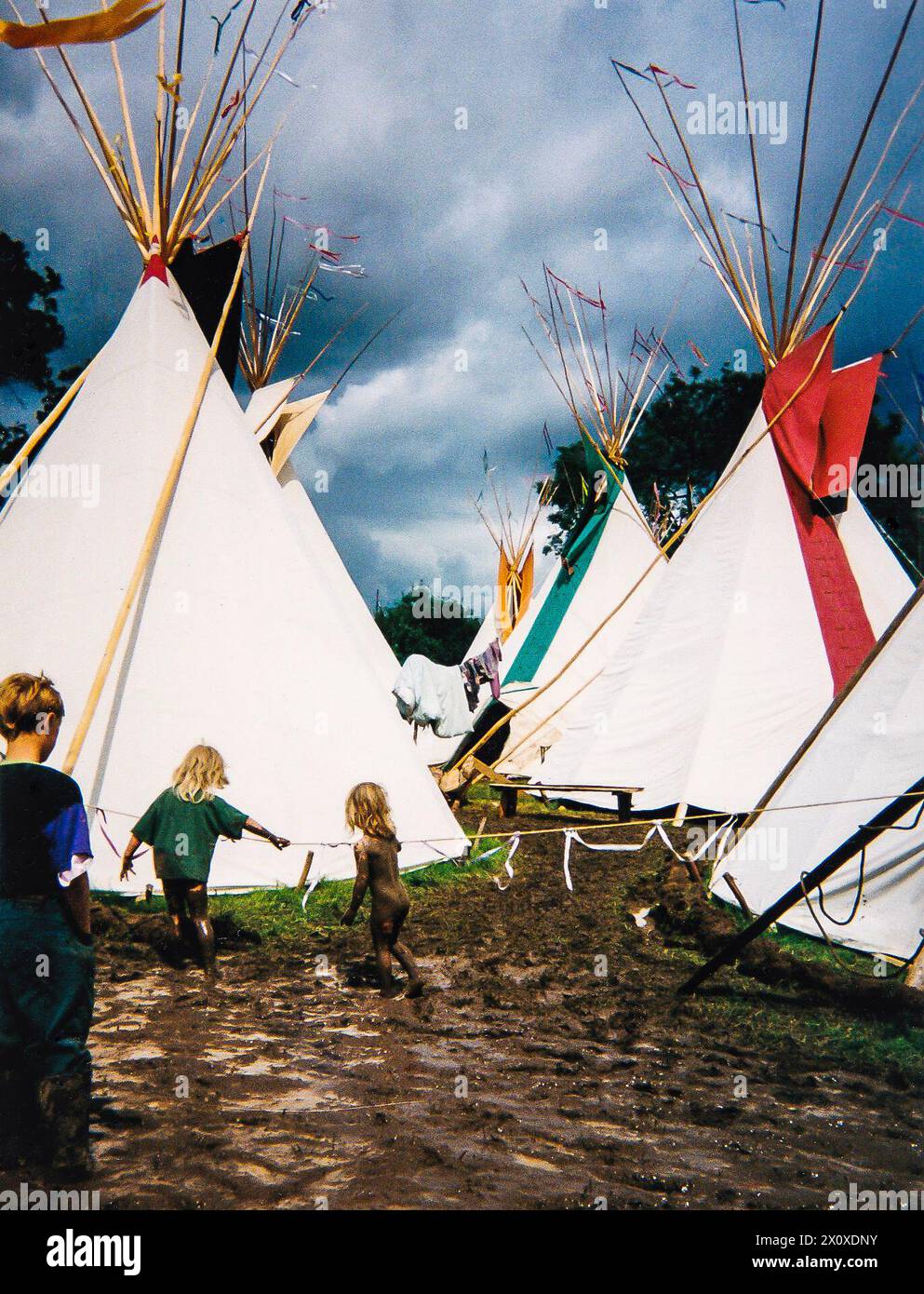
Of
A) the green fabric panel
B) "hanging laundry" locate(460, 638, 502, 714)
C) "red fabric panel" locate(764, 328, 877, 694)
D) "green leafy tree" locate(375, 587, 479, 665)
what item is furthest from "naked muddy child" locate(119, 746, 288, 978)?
"green leafy tree" locate(375, 587, 479, 665)

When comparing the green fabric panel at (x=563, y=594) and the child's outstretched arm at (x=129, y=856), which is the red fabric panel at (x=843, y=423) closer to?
the green fabric panel at (x=563, y=594)

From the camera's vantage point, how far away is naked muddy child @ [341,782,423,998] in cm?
356

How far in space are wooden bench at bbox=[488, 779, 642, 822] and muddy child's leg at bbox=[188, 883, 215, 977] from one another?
A: 4.08 meters

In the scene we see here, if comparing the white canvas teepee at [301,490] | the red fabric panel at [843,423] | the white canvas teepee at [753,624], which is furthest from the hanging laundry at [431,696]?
the red fabric panel at [843,423]

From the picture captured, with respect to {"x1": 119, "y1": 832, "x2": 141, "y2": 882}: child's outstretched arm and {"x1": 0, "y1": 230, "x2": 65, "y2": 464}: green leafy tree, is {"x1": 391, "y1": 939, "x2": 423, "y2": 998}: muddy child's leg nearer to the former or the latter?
{"x1": 119, "y1": 832, "x2": 141, "y2": 882}: child's outstretched arm

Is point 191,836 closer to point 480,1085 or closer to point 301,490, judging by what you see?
point 480,1085

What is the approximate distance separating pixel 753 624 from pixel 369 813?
182 inches

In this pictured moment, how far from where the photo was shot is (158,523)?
5.00 meters

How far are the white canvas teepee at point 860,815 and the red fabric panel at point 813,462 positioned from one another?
3249 millimetres

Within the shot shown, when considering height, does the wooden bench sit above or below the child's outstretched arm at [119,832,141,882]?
below

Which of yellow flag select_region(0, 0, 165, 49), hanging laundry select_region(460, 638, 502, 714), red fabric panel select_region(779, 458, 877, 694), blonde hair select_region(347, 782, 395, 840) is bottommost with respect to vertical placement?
blonde hair select_region(347, 782, 395, 840)

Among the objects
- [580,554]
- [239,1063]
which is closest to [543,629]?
[580,554]

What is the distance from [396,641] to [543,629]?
85.0ft
